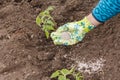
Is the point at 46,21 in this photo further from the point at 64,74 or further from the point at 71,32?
the point at 64,74

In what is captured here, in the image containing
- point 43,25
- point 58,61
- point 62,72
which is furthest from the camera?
point 43,25

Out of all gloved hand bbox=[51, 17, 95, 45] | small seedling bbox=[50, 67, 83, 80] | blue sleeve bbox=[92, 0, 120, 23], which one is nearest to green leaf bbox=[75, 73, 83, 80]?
small seedling bbox=[50, 67, 83, 80]

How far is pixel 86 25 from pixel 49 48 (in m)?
0.29

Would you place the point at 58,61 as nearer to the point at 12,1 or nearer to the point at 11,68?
the point at 11,68

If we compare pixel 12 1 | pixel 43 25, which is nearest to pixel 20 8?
pixel 12 1

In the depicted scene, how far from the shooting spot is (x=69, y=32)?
244 centimetres

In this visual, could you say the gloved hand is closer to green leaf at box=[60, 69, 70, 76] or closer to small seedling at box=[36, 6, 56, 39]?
small seedling at box=[36, 6, 56, 39]

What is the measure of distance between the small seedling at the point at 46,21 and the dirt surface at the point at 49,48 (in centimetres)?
5

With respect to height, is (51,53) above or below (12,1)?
below

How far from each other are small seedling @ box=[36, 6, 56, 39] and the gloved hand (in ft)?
0.16

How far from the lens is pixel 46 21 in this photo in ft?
7.93

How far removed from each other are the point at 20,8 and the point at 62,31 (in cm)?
41

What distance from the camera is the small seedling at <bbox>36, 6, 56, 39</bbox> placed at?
238 cm

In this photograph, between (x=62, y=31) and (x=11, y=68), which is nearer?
(x=11, y=68)
